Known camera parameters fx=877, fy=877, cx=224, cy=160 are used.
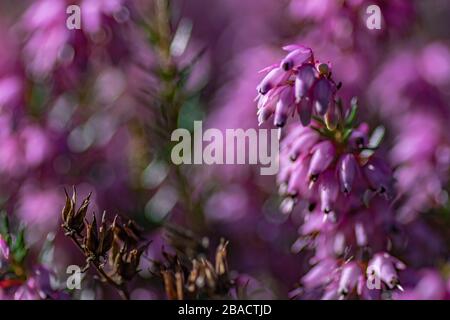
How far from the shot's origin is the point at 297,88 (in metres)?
0.94

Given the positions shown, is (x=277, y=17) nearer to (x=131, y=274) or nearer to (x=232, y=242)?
(x=232, y=242)

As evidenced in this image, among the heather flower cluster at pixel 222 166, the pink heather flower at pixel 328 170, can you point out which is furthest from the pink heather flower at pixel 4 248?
the pink heather flower at pixel 328 170

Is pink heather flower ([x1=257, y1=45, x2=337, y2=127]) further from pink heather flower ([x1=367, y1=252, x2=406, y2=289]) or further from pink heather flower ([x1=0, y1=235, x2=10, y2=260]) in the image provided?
pink heather flower ([x1=0, y1=235, x2=10, y2=260])

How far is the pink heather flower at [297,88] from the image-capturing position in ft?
3.09

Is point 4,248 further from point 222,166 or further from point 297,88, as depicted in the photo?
point 222,166

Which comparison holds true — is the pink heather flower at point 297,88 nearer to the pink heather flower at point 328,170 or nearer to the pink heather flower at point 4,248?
the pink heather flower at point 328,170

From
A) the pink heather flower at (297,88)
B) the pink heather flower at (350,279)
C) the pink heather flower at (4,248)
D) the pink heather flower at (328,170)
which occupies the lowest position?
the pink heather flower at (350,279)

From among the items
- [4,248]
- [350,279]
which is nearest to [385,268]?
[350,279]

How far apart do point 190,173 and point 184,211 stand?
7 cm

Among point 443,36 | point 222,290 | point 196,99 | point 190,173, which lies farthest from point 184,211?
point 443,36

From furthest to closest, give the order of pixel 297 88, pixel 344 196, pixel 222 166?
pixel 222 166
pixel 344 196
pixel 297 88

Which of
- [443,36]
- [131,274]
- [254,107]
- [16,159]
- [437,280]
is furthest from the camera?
[443,36]

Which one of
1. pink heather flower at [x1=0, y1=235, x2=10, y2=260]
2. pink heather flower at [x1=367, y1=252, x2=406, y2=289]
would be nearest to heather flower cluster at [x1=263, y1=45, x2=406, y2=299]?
pink heather flower at [x1=367, y1=252, x2=406, y2=289]
